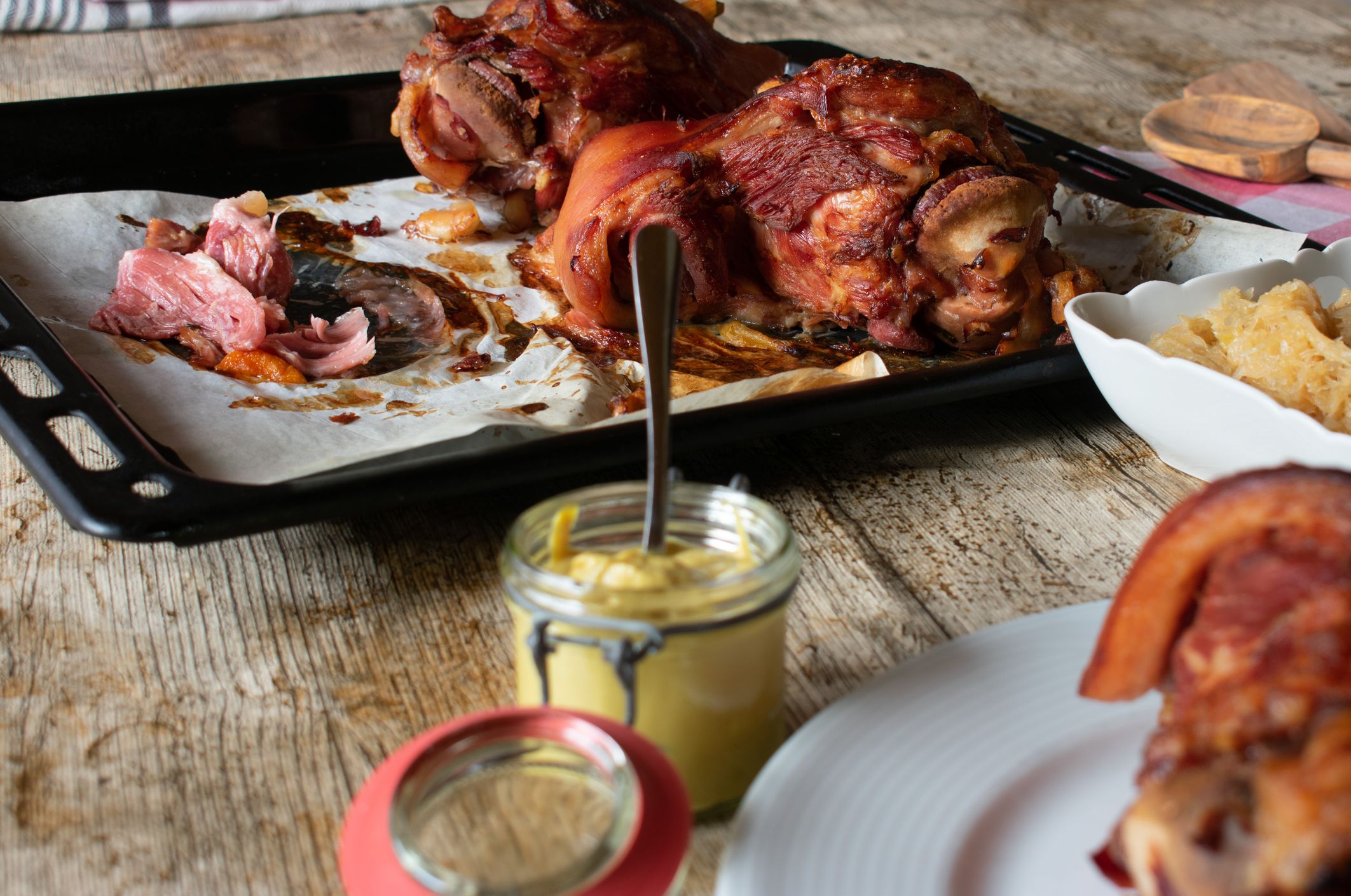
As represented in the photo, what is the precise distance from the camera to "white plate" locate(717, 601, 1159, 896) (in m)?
0.91

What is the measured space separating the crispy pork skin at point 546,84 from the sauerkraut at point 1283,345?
1116 mm

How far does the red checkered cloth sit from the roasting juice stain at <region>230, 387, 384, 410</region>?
1641mm

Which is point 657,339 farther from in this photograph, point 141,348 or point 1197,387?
point 141,348

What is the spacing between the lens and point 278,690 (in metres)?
1.24

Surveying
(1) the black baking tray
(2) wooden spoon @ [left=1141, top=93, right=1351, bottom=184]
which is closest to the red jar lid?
(1) the black baking tray

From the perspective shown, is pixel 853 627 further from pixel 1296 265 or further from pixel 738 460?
pixel 1296 265

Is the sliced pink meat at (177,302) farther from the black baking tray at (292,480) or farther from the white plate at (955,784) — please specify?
the white plate at (955,784)

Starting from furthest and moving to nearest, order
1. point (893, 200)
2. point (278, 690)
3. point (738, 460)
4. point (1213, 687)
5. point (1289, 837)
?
1. point (893, 200)
2. point (738, 460)
3. point (278, 690)
4. point (1213, 687)
5. point (1289, 837)

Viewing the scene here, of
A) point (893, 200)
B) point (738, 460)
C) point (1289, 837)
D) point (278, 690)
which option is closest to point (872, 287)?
point (893, 200)

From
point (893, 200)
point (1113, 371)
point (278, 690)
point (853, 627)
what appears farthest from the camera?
point (893, 200)

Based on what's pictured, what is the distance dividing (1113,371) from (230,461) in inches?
43.9

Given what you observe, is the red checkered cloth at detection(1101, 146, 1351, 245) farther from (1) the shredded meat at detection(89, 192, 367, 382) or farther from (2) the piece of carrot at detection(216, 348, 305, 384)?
(2) the piece of carrot at detection(216, 348, 305, 384)

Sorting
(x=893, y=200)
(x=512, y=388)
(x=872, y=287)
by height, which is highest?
(x=893, y=200)

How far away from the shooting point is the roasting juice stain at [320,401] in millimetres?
1800
